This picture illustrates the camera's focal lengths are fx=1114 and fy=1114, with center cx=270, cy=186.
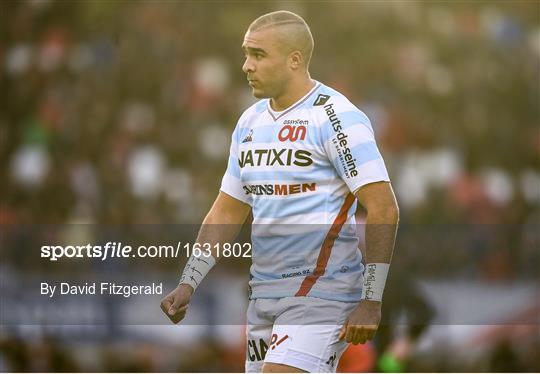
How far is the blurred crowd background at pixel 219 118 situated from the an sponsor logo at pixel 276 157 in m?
4.56

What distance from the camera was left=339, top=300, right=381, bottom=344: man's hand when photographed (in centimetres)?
445

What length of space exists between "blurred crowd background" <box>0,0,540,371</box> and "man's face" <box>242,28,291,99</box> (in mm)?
4633

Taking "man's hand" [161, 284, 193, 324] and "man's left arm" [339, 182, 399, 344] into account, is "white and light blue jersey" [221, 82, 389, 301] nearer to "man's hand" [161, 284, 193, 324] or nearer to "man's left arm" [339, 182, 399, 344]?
"man's left arm" [339, 182, 399, 344]

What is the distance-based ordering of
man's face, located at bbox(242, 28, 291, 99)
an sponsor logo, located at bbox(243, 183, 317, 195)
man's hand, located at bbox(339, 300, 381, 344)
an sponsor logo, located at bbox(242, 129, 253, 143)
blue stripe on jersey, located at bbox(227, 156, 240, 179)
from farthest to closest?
Result: blue stripe on jersey, located at bbox(227, 156, 240, 179), an sponsor logo, located at bbox(242, 129, 253, 143), man's face, located at bbox(242, 28, 291, 99), an sponsor logo, located at bbox(243, 183, 317, 195), man's hand, located at bbox(339, 300, 381, 344)

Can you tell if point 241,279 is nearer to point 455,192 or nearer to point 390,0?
point 455,192

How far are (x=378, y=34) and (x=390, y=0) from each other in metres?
0.59

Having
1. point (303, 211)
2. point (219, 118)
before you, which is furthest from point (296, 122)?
point (219, 118)

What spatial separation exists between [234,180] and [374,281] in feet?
3.02

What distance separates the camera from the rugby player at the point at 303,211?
15.2 ft

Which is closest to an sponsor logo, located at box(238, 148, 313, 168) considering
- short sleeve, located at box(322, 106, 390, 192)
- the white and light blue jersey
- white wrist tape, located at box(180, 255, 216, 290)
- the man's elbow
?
the white and light blue jersey

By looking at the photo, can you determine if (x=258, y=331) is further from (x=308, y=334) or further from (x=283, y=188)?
(x=283, y=188)

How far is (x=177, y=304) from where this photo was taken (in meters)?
4.92

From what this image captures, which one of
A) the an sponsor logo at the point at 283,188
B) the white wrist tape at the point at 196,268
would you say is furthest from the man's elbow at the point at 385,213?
the white wrist tape at the point at 196,268

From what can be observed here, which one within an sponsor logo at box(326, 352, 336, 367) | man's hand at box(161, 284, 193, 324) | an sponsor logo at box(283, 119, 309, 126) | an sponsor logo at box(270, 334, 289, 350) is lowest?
an sponsor logo at box(326, 352, 336, 367)
